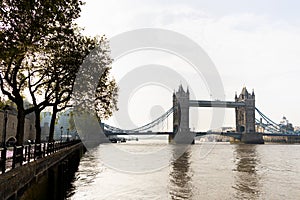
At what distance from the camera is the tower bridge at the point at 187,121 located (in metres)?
136

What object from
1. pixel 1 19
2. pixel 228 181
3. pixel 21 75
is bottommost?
pixel 228 181

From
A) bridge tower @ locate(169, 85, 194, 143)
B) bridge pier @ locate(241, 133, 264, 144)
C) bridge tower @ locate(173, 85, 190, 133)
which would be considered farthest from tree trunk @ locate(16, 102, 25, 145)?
bridge pier @ locate(241, 133, 264, 144)

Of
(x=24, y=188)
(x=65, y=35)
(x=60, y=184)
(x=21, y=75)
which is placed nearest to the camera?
(x=24, y=188)

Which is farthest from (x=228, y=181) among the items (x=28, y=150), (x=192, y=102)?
(x=192, y=102)

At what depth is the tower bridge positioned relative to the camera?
447 feet

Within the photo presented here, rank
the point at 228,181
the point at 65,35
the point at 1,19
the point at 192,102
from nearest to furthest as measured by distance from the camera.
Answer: the point at 1,19 → the point at 65,35 → the point at 228,181 → the point at 192,102

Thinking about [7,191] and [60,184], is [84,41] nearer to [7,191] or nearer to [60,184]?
[60,184]

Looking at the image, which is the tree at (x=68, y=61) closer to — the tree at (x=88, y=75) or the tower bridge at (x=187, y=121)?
the tree at (x=88, y=75)

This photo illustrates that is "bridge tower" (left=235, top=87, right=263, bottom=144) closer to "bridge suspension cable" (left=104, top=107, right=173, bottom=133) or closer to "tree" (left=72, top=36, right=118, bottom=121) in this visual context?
"bridge suspension cable" (left=104, top=107, right=173, bottom=133)

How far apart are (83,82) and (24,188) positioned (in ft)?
58.3

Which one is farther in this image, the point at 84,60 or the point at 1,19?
the point at 84,60

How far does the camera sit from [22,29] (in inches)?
690

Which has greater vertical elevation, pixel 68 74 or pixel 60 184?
pixel 68 74

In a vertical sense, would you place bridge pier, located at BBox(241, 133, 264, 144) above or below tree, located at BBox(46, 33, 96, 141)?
below
